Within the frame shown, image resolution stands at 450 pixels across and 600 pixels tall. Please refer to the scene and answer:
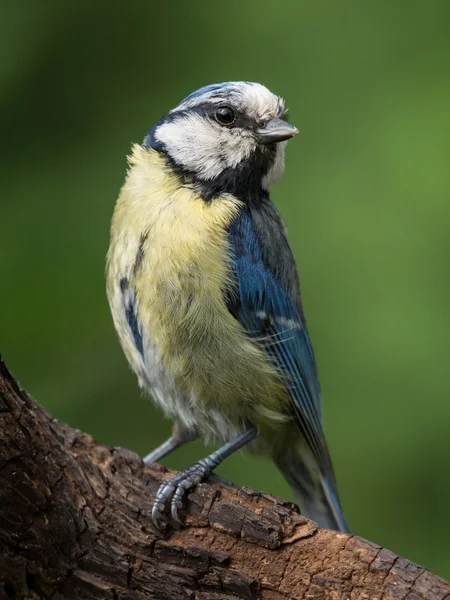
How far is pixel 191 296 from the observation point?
104 inches

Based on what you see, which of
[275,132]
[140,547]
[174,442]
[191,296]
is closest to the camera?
[140,547]

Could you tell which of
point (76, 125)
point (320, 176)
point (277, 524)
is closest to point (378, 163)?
point (320, 176)

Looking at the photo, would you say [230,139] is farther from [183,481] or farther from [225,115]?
[183,481]

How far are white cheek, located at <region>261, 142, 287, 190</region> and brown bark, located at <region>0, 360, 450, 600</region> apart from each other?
37.7 inches

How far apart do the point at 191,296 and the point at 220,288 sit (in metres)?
0.09

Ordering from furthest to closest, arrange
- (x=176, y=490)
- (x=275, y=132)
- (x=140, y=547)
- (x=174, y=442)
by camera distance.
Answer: (x=174, y=442), (x=275, y=132), (x=176, y=490), (x=140, y=547)

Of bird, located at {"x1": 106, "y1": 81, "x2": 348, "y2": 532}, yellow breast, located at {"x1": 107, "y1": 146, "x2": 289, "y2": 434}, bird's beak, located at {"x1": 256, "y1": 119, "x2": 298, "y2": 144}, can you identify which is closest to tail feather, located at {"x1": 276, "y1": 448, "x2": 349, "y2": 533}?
bird, located at {"x1": 106, "y1": 81, "x2": 348, "y2": 532}

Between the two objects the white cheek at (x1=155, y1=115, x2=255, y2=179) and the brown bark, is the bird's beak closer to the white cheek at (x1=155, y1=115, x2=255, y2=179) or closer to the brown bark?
the white cheek at (x1=155, y1=115, x2=255, y2=179)

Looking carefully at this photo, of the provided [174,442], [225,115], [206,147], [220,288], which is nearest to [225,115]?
[225,115]

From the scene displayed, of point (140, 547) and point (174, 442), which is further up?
point (174, 442)

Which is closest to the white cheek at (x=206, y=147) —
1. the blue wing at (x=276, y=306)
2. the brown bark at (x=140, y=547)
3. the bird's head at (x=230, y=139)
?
the bird's head at (x=230, y=139)

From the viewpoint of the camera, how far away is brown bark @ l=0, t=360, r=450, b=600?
219 cm

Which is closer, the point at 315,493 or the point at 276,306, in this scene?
the point at 276,306

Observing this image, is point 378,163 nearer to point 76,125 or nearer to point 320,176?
point 320,176
